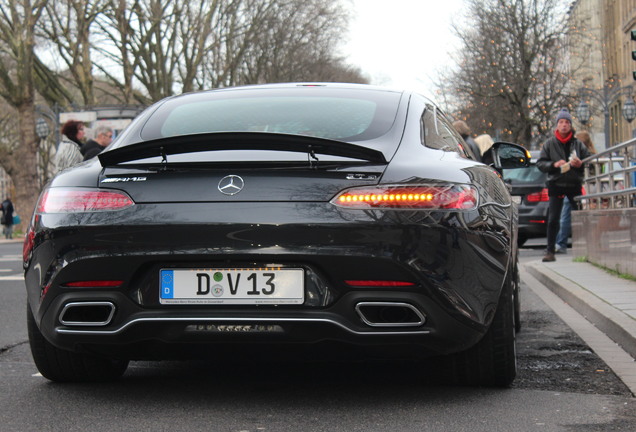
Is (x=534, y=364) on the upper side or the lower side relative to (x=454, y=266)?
lower

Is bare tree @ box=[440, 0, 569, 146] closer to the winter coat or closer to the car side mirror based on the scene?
the winter coat

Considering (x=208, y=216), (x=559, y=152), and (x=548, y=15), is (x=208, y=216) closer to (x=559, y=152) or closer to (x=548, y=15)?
(x=559, y=152)

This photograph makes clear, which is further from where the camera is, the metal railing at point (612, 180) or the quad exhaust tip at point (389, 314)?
the metal railing at point (612, 180)

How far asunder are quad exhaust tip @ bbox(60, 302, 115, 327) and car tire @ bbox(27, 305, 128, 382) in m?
0.53

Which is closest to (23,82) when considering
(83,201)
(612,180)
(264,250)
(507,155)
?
(612,180)

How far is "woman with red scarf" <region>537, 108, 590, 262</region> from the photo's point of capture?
1366 centimetres

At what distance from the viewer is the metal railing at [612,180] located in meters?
10.3

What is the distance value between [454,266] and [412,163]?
0.45m

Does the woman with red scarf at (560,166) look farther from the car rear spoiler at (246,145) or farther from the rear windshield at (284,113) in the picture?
the car rear spoiler at (246,145)

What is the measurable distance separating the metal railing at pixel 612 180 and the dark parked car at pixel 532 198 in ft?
11.6

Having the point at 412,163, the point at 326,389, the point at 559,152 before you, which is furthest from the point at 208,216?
the point at 559,152

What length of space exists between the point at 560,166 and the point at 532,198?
407 centimetres

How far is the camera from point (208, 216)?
4215 millimetres

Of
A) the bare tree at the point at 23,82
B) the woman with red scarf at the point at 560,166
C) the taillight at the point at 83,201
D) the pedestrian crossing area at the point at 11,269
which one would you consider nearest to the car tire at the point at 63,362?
the taillight at the point at 83,201
